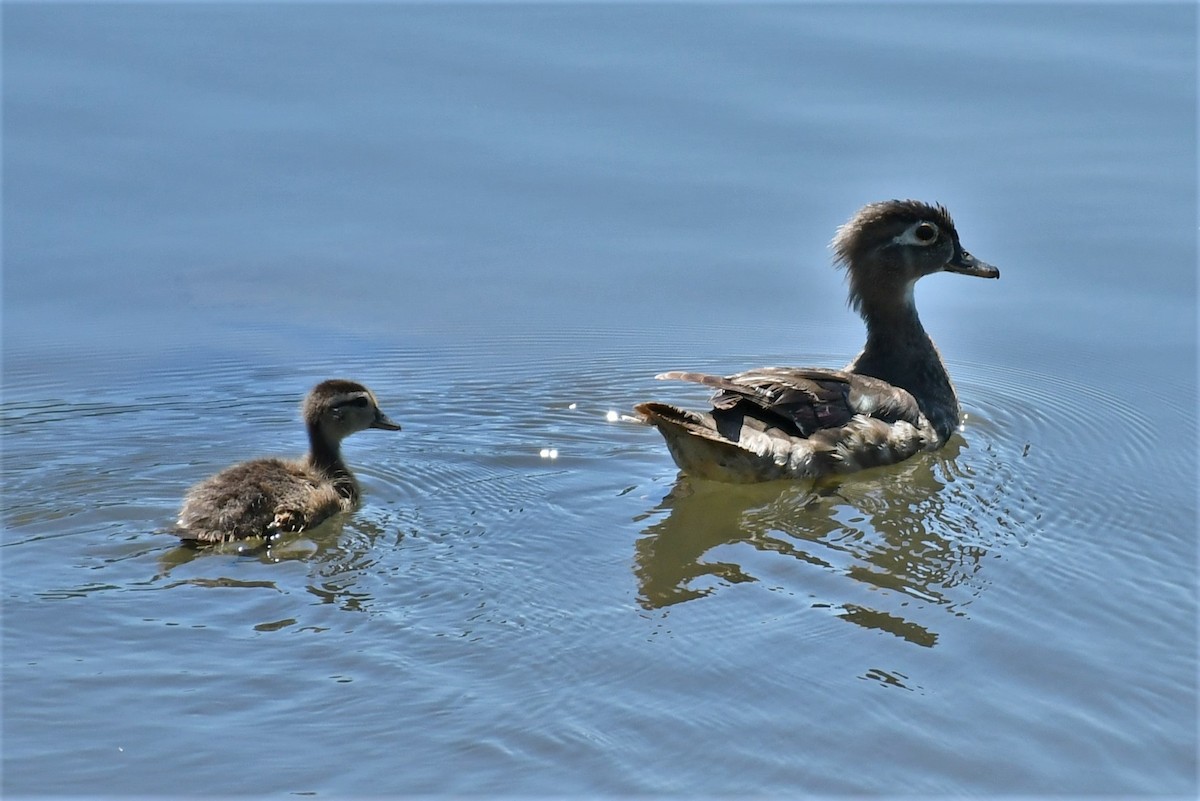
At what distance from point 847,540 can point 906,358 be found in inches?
107

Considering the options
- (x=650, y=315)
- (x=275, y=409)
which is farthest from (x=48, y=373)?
(x=650, y=315)

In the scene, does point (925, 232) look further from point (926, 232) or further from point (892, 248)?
point (892, 248)

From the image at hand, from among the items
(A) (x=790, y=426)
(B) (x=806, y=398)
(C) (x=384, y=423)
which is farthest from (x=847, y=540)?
(C) (x=384, y=423)

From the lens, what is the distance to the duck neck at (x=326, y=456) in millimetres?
9500

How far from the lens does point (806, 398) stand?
32.8 feet

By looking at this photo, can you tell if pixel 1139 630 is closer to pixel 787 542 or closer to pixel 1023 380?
pixel 787 542

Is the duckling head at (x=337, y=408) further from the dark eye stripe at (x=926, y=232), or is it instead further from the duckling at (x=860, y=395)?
the dark eye stripe at (x=926, y=232)

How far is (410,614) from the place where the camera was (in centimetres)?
753

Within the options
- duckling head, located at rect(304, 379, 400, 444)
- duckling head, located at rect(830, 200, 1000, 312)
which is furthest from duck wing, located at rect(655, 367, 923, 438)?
duckling head, located at rect(304, 379, 400, 444)

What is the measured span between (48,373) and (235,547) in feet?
10.2

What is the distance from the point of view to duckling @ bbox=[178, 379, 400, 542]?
8477 millimetres

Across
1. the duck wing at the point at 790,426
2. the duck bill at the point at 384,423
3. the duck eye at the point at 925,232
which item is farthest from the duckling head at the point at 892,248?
the duck bill at the point at 384,423

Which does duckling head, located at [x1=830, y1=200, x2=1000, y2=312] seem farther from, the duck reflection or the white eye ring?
the duck reflection

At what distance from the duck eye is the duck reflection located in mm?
1801
